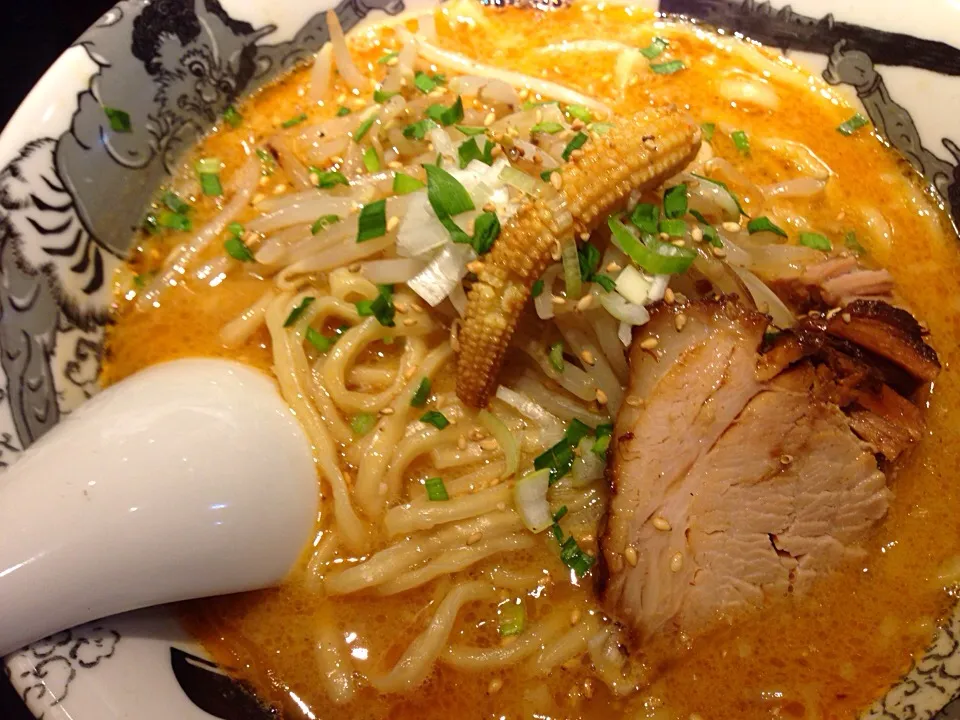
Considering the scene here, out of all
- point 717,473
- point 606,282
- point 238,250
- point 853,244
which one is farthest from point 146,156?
point 853,244

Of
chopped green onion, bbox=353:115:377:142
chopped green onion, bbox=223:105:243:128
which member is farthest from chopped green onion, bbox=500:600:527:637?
chopped green onion, bbox=223:105:243:128

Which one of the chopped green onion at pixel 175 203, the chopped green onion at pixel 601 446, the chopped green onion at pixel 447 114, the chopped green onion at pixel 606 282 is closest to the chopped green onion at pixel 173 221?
the chopped green onion at pixel 175 203

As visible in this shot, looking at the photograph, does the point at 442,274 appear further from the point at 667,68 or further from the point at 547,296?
the point at 667,68

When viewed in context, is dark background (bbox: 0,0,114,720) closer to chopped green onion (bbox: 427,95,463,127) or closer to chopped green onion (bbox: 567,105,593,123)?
chopped green onion (bbox: 427,95,463,127)

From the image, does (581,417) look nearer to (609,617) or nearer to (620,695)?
(609,617)

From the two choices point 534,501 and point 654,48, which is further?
point 654,48

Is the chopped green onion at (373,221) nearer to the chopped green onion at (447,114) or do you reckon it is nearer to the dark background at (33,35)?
the chopped green onion at (447,114)
